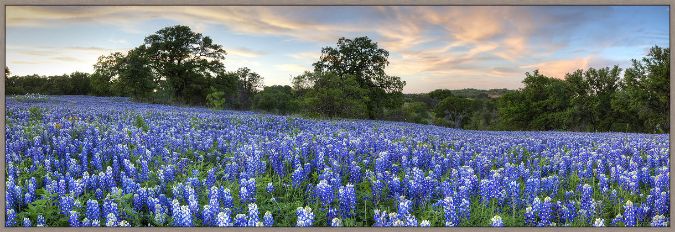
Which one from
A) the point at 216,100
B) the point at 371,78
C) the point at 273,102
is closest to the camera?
the point at 216,100

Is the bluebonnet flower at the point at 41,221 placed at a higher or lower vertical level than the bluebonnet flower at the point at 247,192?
lower

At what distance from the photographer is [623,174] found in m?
4.51

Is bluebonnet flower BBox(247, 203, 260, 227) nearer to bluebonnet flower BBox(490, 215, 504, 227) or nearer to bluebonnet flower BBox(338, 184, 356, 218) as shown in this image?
bluebonnet flower BBox(338, 184, 356, 218)

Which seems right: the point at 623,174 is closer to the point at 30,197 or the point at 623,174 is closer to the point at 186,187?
the point at 186,187

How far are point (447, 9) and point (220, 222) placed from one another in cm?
287

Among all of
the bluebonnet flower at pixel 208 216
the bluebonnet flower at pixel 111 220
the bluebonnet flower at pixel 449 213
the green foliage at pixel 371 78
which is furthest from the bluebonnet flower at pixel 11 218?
the green foliage at pixel 371 78

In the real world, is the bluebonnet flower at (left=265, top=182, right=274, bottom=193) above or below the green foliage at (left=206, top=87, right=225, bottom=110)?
below

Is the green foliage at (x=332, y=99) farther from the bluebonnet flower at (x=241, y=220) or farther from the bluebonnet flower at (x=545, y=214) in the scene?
the bluebonnet flower at (x=241, y=220)

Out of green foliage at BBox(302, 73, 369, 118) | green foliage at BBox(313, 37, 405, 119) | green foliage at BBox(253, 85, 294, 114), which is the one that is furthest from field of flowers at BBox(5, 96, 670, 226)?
green foliage at BBox(313, 37, 405, 119)

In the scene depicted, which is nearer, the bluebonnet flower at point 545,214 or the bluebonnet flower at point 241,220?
the bluebonnet flower at point 241,220

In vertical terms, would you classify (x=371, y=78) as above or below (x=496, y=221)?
above

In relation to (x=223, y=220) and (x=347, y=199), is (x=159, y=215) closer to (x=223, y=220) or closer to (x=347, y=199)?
(x=223, y=220)

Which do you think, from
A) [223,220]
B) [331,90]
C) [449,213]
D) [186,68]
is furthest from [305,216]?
[186,68]

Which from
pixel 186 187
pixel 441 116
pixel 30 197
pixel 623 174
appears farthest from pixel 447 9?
pixel 441 116
